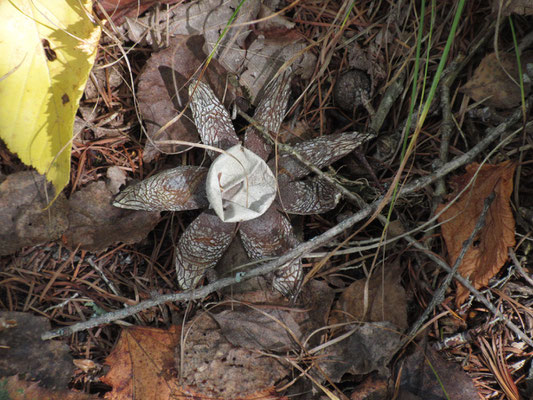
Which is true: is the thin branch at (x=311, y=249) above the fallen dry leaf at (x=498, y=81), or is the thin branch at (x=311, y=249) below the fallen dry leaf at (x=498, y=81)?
below

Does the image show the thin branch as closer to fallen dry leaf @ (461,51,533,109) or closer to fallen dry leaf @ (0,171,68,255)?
fallen dry leaf @ (461,51,533,109)

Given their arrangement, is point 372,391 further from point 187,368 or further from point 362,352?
point 187,368

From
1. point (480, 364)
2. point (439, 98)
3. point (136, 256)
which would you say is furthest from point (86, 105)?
point (480, 364)

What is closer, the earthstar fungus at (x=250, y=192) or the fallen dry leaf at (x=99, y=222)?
the earthstar fungus at (x=250, y=192)

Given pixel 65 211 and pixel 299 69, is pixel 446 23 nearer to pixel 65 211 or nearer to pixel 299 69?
pixel 299 69

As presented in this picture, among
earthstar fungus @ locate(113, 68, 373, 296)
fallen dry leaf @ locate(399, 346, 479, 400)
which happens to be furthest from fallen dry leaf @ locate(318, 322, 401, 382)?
earthstar fungus @ locate(113, 68, 373, 296)

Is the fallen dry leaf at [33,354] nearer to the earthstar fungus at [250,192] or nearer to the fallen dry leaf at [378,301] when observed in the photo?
the earthstar fungus at [250,192]

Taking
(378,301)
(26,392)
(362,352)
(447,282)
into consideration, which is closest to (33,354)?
(26,392)

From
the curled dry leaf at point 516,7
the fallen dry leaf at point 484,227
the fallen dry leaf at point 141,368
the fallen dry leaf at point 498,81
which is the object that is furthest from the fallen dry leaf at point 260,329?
the curled dry leaf at point 516,7
